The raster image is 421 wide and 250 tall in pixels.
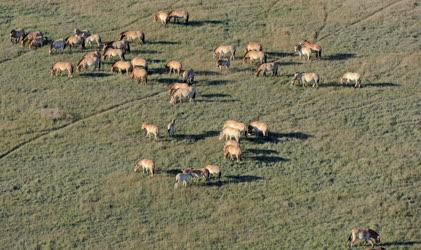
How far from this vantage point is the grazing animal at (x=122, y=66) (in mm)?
52344

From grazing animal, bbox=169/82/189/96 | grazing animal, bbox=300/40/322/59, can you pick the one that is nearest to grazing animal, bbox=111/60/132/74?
grazing animal, bbox=169/82/189/96

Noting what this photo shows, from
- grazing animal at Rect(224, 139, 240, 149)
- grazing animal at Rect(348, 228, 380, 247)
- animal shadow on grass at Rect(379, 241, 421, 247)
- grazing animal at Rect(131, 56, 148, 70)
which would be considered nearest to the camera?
grazing animal at Rect(348, 228, 380, 247)

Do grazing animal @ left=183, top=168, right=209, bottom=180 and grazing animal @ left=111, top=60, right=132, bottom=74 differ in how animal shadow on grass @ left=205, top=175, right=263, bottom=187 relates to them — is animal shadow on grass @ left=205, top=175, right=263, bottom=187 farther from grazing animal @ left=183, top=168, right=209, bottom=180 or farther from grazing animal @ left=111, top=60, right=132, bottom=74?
grazing animal @ left=111, top=60, right=132, bottom=74

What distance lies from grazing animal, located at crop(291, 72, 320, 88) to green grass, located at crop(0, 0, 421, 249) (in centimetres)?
43

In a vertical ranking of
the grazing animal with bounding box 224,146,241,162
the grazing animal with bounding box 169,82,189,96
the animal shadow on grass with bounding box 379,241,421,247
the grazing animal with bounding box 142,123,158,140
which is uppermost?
the grazing animal with bounding box 169,82,189,96

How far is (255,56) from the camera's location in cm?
5300

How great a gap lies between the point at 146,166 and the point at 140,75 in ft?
29.2

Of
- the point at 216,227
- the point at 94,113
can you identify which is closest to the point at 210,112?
the point at 94,113

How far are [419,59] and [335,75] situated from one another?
5082 millimetres

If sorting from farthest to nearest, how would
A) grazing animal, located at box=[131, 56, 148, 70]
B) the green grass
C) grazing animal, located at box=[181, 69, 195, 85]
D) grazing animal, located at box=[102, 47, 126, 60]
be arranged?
grazing animal, located at box=[102, 47, 126, 60] → grazing animal, located at box=[131, 56, 148, 70] → grazing animal, located at box=[181, 69, 195, 85] → the green grass

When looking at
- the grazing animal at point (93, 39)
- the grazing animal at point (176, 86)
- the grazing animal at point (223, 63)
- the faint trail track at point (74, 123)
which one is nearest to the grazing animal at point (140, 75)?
the faint trail track at point (74, 123)

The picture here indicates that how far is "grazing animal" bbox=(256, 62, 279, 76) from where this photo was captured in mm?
51938

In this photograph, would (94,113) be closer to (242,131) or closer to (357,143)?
(242,131)

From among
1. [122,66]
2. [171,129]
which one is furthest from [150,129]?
[122,66]
